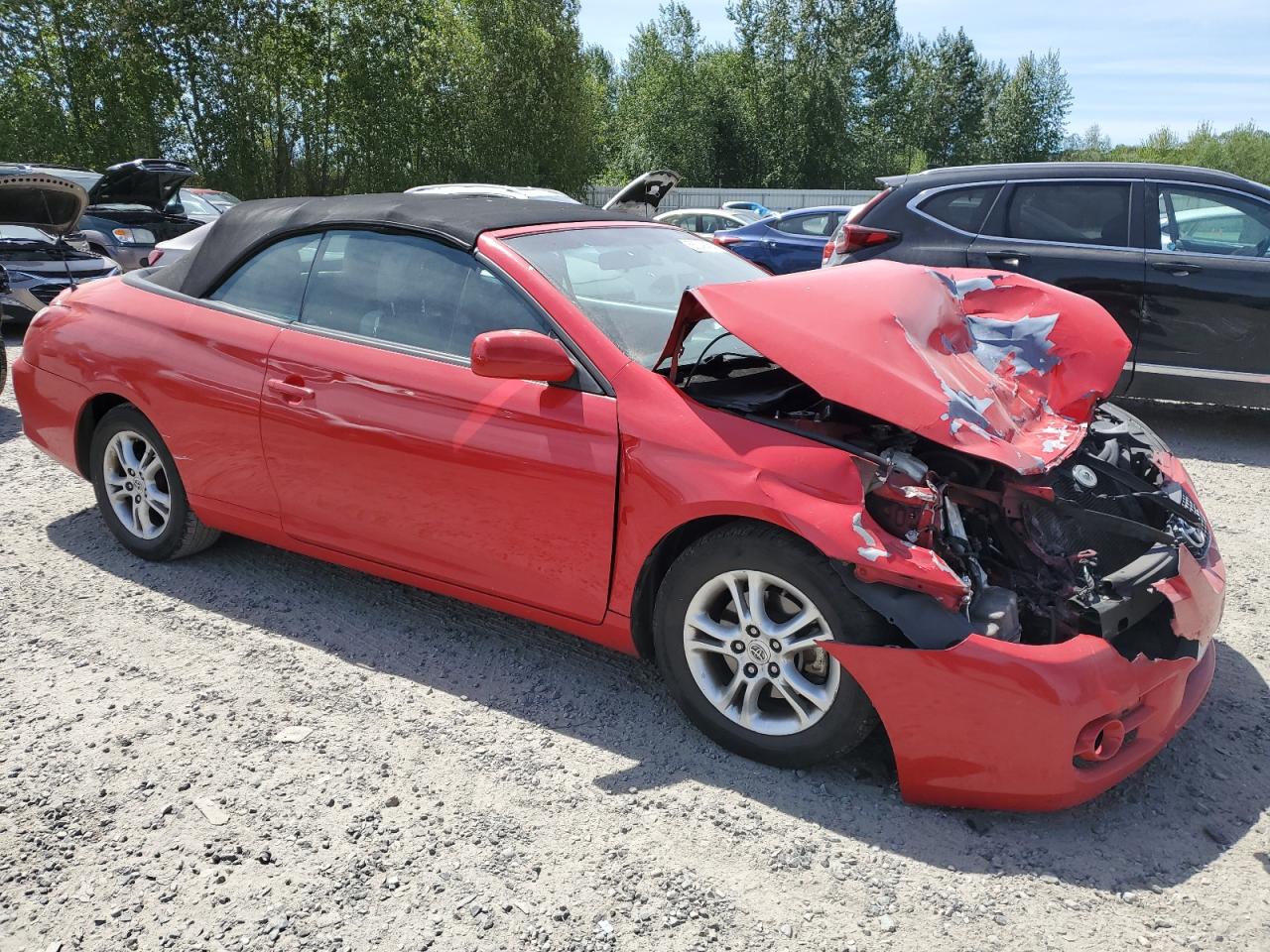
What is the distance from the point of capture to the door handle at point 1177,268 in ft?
20.6

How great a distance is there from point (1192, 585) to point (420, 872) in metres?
2.18

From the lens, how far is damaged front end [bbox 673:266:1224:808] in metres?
2.46

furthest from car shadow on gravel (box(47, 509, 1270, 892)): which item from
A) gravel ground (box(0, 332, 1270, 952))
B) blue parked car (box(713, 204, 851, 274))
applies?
blue parked car (box(713, 204, 851, 274))

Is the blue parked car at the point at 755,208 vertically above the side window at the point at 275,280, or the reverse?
the side window at the point at 275,280

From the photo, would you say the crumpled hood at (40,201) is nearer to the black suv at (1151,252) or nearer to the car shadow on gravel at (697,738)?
the car shadow on gravel at (697,738)

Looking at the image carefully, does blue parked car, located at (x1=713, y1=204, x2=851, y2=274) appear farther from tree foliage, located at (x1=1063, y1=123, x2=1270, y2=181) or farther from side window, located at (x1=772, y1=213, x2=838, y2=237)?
tree foliage, located at (x1=1063, y1=123, x2=1270, y2=181)

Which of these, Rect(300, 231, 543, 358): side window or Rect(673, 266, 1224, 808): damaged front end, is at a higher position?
Rect(300, 231, 543, 358): side window

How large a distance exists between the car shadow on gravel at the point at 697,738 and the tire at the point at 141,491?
4.6 inches

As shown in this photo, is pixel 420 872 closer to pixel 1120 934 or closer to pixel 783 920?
pixel 783 920

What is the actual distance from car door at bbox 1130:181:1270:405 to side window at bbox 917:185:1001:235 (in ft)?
3.36

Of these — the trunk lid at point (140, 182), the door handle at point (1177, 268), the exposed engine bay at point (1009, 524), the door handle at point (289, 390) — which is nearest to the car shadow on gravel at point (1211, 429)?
the door handle at point (1177, 268)

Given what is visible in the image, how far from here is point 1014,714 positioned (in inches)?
95.5

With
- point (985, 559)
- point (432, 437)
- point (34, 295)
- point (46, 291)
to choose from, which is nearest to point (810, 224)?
point (46, 291)

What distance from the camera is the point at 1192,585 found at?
108 inches
